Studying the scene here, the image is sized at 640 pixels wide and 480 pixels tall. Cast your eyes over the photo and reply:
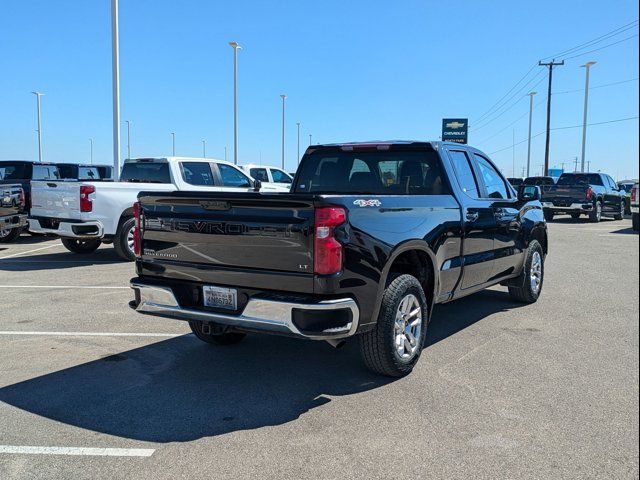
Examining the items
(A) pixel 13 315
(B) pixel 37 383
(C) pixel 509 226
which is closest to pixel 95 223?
(A) pixel 13 315

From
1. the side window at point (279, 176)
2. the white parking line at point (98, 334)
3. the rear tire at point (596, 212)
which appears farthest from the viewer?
the rear tire at point (596, 212)

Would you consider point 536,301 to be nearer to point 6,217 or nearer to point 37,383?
point 37,383

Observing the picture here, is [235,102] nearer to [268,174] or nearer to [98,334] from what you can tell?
[268,174]

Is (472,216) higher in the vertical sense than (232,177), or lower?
lower

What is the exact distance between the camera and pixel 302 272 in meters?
3.89

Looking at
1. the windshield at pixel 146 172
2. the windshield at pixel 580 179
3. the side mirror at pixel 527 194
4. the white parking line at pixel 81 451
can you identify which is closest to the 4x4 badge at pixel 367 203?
the white parking line at pixel 81 451

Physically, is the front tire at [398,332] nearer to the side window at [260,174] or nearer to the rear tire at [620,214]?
the side window at [260,174]

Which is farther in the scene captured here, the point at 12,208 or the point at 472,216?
the point at 12,208

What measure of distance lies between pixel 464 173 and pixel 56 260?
348 inches

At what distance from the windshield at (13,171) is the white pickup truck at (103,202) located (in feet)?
18.0

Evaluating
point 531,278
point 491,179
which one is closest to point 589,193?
point 531,278

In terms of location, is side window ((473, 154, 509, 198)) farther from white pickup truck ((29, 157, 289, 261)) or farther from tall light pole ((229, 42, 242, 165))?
tall light pole ((229, 42, 242, 165))

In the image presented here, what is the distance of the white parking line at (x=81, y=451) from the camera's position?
3.36 metres

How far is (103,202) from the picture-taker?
10320mm
